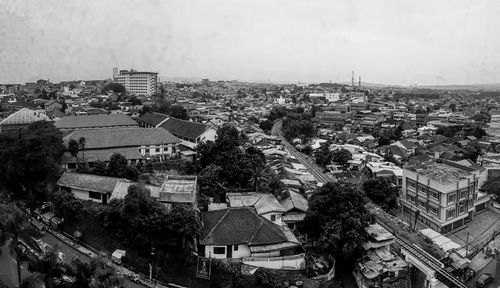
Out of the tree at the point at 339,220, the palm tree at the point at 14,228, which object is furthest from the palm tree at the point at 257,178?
the palm tree at the point at 14,228

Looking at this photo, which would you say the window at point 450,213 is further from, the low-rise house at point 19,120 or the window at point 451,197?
the low-rise house at point 19,120

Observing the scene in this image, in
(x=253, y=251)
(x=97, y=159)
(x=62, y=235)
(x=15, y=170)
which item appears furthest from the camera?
(x=97, y=159)

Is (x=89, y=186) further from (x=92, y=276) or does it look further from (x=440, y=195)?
(x=440, y=195)

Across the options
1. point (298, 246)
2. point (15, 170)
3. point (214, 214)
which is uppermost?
point (15, 170)

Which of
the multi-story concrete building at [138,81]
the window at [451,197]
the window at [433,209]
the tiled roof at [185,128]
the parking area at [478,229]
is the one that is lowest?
the parking area at [478,229]

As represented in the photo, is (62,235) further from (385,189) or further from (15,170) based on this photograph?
(385,189)

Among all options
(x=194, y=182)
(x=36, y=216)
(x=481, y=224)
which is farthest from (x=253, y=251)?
(x=481, y=224)

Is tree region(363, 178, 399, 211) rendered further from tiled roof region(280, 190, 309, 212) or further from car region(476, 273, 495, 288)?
car region(476, 273, 495, 288)

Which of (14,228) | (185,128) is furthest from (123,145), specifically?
(14,228)
